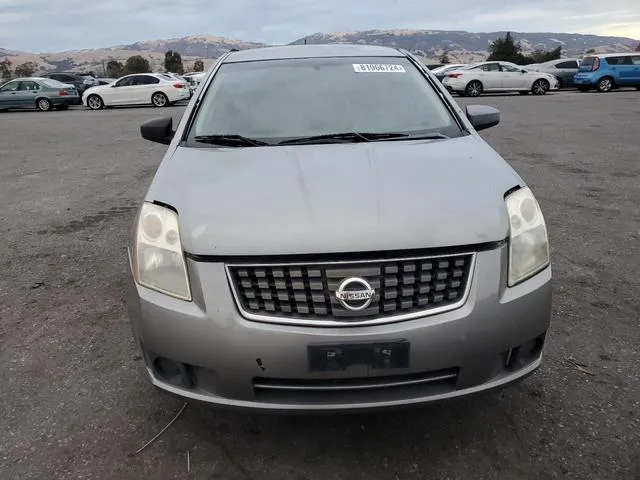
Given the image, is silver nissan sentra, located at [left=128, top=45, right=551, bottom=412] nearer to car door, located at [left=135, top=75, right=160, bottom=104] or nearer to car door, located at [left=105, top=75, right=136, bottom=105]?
car door, located at [left=135, top=75, right=160, bottom=104]

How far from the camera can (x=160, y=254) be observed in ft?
7.26

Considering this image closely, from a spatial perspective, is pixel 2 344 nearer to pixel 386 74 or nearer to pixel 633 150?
pixel 386 74

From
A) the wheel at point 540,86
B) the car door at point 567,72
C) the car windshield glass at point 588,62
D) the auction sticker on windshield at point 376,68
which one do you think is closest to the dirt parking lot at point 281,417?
the auction sticker on windshield at point 376,68

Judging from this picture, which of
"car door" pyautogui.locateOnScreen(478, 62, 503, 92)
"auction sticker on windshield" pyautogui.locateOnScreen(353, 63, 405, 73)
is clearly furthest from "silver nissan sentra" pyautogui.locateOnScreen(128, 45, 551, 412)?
"car door" pyautogui.locateOnScreen(478, 62, 503, 92)

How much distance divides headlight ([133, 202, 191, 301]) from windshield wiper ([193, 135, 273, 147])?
2.46 ft

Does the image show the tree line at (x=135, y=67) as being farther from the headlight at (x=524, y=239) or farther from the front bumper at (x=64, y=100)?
the headlight at (x=524, y=239)

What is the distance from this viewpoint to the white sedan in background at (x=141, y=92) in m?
22.6

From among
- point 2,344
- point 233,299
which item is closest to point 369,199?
point 233,299

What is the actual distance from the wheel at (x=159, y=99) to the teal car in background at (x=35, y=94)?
12.1 ft

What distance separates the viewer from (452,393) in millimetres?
2096

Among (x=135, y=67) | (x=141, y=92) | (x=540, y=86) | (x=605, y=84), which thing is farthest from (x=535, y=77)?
(x=135, y=67)

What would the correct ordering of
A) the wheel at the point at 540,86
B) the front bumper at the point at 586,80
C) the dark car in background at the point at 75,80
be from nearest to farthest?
the wheel at the point at 540,86 → the front bumper at the point at 586,80 → the dark car in background at the point at 75,80

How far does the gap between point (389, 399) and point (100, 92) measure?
2379cm

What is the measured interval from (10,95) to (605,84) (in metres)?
25.0
